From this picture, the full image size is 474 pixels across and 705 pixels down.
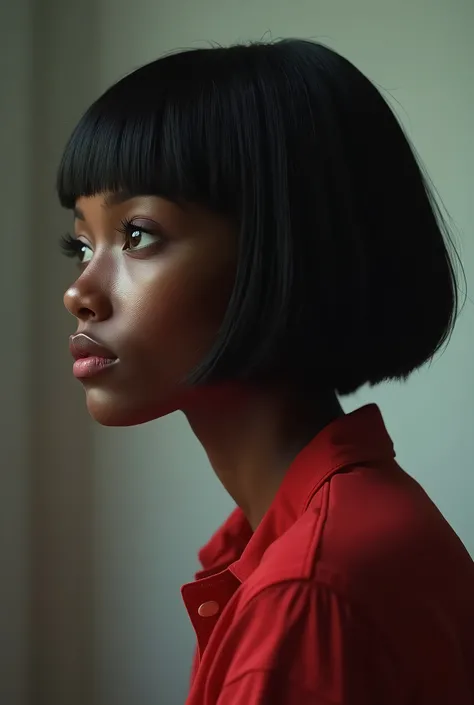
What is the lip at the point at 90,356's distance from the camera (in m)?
0.53

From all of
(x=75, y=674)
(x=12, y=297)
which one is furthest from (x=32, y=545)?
(x=12, y=297)

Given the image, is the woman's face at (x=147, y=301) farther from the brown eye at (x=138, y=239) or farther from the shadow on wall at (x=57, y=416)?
the shadow on wall at (x=57, y=416)

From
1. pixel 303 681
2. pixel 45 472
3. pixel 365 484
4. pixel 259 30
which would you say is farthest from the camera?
pixel 45 472

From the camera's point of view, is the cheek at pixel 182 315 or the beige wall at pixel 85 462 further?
the beige wall at pixel 85 462

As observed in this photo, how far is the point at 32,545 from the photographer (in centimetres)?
117

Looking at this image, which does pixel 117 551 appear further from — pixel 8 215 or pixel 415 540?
pixel 415 540

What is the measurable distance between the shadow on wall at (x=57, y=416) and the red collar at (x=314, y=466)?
28.3 inches

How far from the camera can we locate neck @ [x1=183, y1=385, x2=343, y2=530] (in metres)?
0.56

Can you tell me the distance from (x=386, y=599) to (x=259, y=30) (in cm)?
95

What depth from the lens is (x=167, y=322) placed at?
1.69ft

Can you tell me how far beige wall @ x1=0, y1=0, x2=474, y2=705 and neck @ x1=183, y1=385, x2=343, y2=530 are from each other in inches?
18.9

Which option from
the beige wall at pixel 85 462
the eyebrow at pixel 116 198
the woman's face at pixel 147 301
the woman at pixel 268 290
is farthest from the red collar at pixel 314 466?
the beige wall at pixel 85 462

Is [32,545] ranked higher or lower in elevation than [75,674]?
higher

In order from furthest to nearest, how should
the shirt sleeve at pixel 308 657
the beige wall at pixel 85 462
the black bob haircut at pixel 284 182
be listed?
the beige wall at pixel 85 462 → the black bob haircut at pixel 284 182 → the shirt sleeve at pixel 308 657
